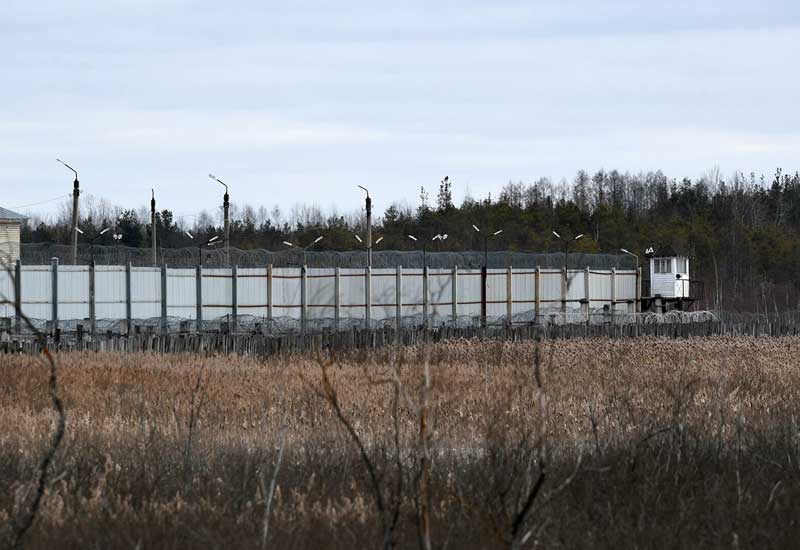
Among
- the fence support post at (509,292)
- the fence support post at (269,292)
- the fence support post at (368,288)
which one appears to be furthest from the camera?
the fence support post at (509,292)

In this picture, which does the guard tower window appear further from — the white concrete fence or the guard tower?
the white concrete fence

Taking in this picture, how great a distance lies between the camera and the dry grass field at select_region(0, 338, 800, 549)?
18.5 ft

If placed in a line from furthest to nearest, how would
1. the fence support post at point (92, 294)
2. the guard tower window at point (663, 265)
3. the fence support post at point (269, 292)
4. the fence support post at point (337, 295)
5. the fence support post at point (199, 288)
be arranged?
the guard tower window at point (663, 265) → the fence support post at point (337, 295) → the fence support post at point (269, 292) → the fence support post at point (199, 288) → the fence support post at point (92, 294)

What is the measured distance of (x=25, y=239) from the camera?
236ft

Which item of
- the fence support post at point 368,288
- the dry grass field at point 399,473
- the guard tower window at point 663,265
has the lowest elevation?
the dry grass field at point 399,473

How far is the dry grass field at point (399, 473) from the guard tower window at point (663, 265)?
1238 inches

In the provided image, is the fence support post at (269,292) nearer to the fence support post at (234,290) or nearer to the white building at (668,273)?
the fence support post at (234,290)

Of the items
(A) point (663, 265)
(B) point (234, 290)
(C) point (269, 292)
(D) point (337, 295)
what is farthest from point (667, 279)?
(B) point (234, 290)

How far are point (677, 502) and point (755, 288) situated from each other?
2141 inches

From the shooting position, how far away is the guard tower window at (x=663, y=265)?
4544cm

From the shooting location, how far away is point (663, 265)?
149 ft

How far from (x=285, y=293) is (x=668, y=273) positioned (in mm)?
17899

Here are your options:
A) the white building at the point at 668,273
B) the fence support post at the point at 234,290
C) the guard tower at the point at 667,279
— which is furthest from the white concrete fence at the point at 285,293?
the white building at the point at 668,273

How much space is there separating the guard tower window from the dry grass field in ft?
103
